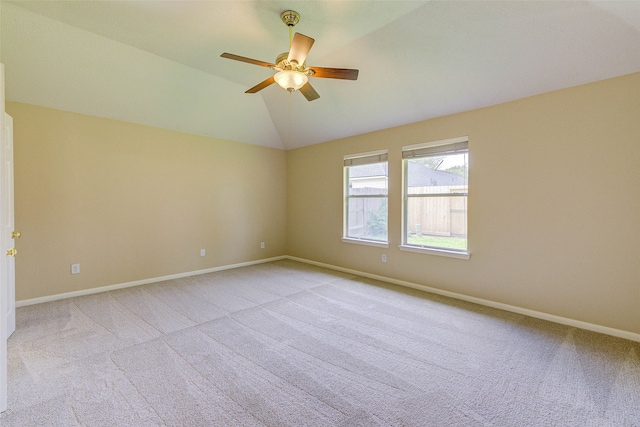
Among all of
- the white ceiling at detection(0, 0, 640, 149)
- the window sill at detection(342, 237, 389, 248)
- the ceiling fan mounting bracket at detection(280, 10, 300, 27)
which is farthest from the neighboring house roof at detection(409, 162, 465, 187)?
the ceiling fan mounting bracket at detection(280, 10, 300, 27)

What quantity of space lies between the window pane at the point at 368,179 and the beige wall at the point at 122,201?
196cm

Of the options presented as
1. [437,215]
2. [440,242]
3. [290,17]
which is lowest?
[440,242]

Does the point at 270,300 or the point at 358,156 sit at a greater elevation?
the point at 358,156

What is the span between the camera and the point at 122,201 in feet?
13.5

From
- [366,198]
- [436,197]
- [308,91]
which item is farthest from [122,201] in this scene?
[436,197]

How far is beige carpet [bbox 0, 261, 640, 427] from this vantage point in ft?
5.58

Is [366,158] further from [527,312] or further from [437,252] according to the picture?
[527,312]

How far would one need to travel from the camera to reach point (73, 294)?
12.2 feet

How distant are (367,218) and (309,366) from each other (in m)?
3.08

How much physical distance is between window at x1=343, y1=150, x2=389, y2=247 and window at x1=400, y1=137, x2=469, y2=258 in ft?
1.38

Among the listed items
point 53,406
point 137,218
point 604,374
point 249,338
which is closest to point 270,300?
point 249,338

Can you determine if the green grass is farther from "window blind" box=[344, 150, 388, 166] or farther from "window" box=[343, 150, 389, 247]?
"window blind" box=[344, 150, 388, 166]

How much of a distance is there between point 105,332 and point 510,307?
443cm

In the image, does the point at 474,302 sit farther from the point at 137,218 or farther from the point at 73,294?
the point at 73,294
